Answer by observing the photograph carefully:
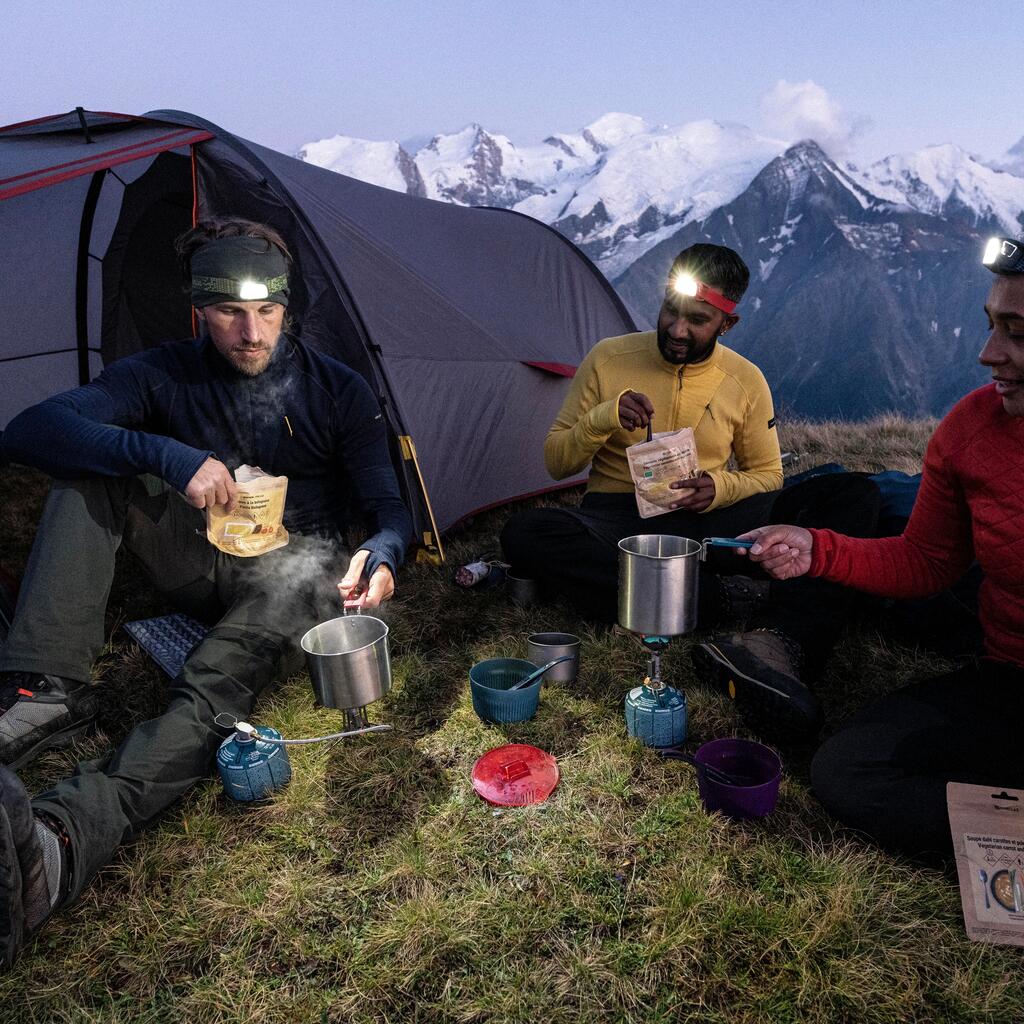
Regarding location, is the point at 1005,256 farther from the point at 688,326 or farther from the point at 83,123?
the point at 83,123

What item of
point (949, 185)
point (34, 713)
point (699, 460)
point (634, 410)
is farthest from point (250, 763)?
point (949, 185)

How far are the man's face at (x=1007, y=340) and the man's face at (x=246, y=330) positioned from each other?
7.58 feet

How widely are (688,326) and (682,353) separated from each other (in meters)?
0.13

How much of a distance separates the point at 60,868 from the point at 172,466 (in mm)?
1203

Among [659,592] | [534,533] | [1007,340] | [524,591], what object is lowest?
[524,591]

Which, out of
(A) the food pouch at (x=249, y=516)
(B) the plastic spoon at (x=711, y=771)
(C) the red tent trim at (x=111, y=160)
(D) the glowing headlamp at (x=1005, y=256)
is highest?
(C) the red tent trim at (x=111, y=160)

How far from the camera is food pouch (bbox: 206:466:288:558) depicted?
8.20ft

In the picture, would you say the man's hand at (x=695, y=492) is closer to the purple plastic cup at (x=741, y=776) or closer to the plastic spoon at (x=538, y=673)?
the plastic spoon at (x=538, y=673)

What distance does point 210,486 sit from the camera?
2.37 metres

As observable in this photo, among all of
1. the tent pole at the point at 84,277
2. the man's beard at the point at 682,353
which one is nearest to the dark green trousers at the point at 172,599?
the man's beard at the point at 682,353

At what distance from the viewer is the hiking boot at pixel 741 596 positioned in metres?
3.10

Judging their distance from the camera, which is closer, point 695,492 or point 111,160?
point 695,492

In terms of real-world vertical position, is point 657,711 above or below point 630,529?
below

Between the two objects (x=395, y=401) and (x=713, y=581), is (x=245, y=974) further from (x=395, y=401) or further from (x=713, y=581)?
(x=395, y=401)
